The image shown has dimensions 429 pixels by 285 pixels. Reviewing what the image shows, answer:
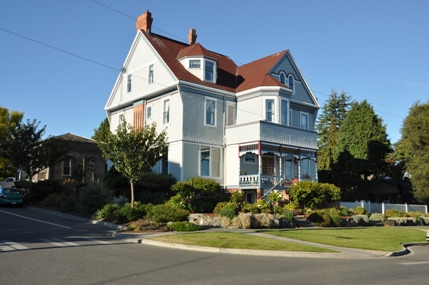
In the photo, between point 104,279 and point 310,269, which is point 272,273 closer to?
point 310,269

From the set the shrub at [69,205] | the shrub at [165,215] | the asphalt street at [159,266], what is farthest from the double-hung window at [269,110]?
the asphalt street at [159,266]

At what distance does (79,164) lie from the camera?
46.8m

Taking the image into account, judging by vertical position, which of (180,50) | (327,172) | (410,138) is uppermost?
(180,50)

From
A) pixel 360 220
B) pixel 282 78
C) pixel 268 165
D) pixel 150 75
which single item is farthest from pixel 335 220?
pixel 150 75

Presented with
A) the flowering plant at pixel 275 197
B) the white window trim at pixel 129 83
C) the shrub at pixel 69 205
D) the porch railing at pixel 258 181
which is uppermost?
the white window trim at pixel 129 83

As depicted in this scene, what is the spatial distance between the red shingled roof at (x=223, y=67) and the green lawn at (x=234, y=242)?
15459 millimetres

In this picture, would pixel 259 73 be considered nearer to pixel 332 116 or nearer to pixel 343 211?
pixel 343 211

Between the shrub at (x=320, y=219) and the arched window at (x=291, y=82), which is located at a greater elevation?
the arched window at (x=291, y=82)

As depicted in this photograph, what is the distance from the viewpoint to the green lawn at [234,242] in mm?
15891

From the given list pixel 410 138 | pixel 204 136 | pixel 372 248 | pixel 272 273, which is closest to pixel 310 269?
pixel 272 273

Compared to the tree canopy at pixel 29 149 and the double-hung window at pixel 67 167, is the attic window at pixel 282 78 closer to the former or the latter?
the tree canopy at pixel 29 149

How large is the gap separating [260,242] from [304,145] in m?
17.7

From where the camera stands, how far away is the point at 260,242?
16984 mm

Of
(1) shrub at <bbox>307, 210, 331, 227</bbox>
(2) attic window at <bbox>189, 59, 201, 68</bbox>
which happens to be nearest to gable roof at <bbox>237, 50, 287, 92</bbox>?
(2) attic window at <bbox>189, 59, 201, 68</bbox>
